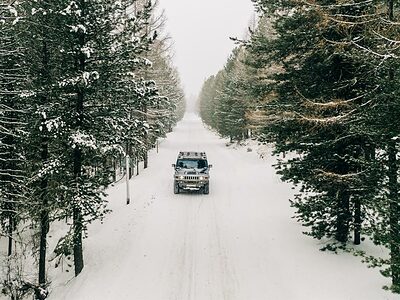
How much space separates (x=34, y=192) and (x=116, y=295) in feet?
14.1

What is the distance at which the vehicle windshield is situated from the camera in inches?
850

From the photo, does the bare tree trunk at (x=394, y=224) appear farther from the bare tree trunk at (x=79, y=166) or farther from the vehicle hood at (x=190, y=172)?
the vehicle hood at (x=190, y=172)

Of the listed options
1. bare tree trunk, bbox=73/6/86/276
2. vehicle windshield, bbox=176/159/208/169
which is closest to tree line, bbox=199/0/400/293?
bare tree trunk, bbox=73/6/86/276

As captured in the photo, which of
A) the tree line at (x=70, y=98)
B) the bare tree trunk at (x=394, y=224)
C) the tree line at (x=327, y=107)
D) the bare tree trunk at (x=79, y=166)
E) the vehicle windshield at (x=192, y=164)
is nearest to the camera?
the bare tree trunk at (x=394, y=224)

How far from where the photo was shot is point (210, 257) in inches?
503

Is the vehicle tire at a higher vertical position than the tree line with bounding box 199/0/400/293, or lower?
lower

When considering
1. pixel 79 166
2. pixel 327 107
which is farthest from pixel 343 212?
pixel 79 166

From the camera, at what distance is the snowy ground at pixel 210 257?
10547 millimetres

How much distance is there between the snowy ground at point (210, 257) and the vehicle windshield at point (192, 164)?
185 cm

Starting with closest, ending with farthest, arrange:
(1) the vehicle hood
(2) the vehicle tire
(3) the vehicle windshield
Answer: (1) the vehicle hood, (2) the vehicle tire, (3) the vehicle windshield

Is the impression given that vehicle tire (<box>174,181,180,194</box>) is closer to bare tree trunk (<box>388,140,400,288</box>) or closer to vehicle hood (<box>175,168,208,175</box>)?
vehicle hood (<box>175,168,208,175</box>)

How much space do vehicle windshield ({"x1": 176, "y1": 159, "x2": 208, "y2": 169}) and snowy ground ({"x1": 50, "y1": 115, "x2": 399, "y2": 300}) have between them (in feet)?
6.08

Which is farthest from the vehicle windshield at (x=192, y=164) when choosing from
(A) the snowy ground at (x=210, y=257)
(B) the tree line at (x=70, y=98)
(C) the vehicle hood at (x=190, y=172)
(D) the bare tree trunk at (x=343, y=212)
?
(D) the bare tree trunk at (x=343, y=212)

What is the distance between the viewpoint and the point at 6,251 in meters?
16.4
